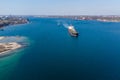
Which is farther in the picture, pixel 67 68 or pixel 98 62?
pixel 98 62

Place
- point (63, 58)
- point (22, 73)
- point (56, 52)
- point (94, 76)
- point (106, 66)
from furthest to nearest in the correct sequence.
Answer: point (56, 52) < point (63, 58) < point (106, 66) < point (22, 73) < point (94, 76)

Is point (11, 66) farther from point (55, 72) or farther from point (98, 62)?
point (98, 62)

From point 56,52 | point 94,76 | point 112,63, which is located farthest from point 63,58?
point 94,76

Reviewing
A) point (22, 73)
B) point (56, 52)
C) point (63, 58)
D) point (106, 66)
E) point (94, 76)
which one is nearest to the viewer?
point (94, 76)

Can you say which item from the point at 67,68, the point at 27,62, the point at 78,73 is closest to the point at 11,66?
the point at 27,62

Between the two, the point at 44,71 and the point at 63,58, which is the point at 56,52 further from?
the point at 44,71

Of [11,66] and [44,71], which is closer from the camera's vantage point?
[44,71]

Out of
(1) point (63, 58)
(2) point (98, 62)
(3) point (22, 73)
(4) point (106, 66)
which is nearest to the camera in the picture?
(3) point (22, 73)

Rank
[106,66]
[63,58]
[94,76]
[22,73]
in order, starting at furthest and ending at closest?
[63,58] → [106,66] → [22,73] → [94,76]
